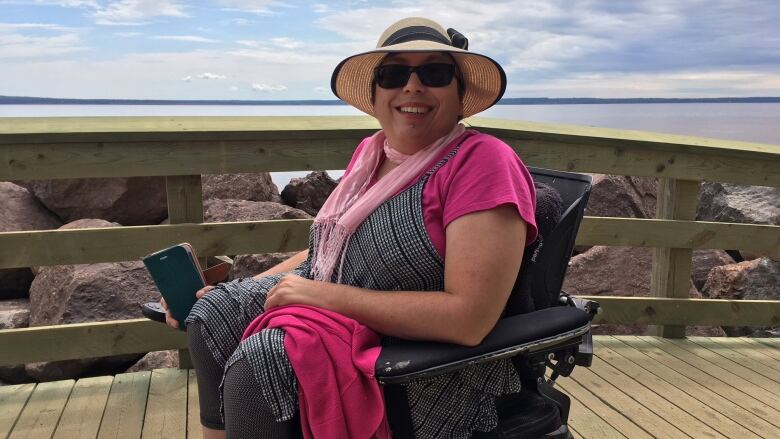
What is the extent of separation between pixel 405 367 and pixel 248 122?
190 centimetres

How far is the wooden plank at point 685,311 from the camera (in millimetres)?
3582

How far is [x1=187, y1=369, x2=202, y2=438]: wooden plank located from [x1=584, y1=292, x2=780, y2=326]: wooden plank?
→ 6.21 feet

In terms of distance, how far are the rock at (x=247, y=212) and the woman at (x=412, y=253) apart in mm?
2880

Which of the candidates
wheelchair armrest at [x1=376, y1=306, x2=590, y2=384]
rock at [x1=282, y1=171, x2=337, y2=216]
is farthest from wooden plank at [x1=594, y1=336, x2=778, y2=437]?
rock at [x1=282, y1=171, x2=337, y2=216]

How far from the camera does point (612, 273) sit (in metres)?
4.71

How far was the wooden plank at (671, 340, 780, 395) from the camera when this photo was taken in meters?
3.13

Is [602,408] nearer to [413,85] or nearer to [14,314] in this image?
[413,85]

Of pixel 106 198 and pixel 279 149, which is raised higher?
pixel 279 149

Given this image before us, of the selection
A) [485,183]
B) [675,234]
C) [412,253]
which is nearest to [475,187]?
[485,183]

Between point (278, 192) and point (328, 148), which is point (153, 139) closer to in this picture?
point (328, 148)

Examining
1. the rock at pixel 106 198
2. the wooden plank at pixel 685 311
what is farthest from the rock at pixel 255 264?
the wooden plank at pixel 685 311

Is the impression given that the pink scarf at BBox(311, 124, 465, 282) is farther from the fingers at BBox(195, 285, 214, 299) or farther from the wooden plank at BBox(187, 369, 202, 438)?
the wooden plank at BBox(187, 369, 202, 438)

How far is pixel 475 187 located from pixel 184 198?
5.67 feet

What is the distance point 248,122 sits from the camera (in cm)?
305
